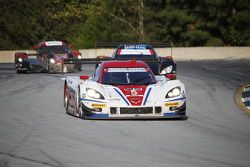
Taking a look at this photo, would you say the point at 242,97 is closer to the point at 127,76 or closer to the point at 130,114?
the point at 127,76

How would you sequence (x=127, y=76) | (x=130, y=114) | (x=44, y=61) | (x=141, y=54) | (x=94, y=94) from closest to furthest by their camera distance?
(x=130, y=114)
(x=94, y=94)
(x=127, y=76)
(x=141, y=54)
(x=44, y=61)

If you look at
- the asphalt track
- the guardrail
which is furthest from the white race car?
the guardrail

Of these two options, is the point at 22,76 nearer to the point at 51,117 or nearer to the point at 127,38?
the point at 51,117

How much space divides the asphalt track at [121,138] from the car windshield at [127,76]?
114 cm

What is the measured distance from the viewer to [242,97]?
1916cm

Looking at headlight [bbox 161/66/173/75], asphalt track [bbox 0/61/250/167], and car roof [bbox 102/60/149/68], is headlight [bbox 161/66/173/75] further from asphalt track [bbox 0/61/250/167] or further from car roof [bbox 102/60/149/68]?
car roof [bbox 102/60/149/68]

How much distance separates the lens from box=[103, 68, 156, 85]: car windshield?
49.1ft

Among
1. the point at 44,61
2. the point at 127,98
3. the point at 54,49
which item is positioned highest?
the point at 127,98

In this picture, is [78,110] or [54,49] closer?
[78,110]

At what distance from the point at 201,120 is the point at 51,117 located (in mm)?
3094

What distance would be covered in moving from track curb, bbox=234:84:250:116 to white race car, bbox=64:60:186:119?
7.58 feet

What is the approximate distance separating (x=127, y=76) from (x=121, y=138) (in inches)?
144

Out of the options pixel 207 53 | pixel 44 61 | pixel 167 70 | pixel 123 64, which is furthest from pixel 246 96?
pixel 207 53

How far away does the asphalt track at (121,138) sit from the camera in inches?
377
